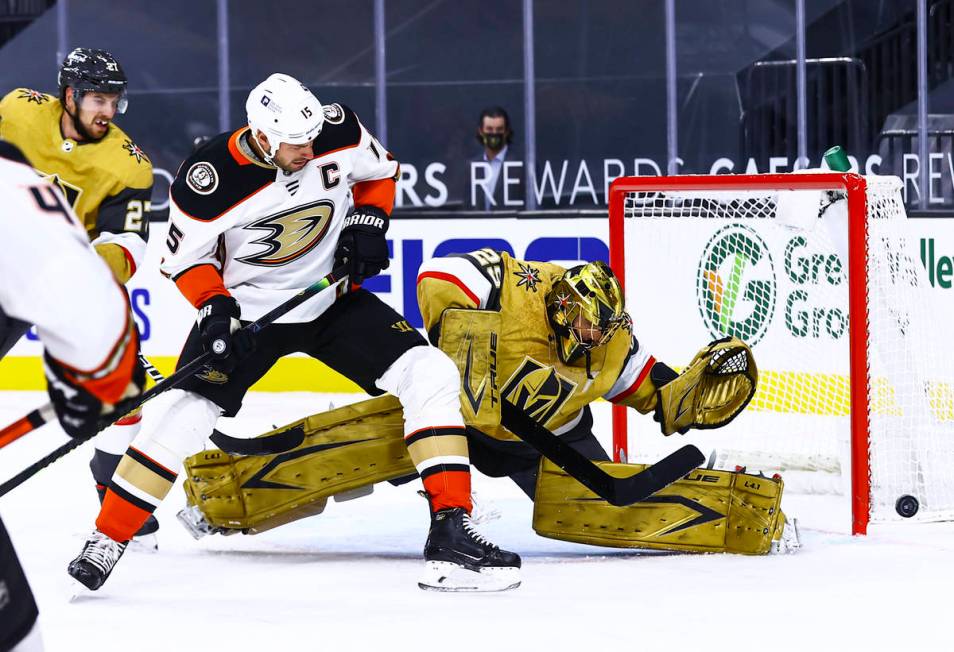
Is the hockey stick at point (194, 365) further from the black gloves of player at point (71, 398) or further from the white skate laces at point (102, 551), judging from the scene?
the black gloves of player at point (71, 398)

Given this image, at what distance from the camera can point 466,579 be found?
2.91 m

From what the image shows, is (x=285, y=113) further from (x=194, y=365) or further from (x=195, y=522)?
(x=195, y=522)

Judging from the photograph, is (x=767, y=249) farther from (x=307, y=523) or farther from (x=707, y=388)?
(x=307, y=523)

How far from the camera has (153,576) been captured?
3.13m

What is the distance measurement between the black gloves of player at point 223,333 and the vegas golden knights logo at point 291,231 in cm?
20

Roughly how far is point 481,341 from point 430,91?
4.15m

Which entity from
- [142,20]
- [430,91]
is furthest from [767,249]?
[142,20]

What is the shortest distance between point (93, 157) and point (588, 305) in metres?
1.12

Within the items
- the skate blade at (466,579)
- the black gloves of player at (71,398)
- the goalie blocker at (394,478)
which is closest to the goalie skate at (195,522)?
the goalie blocker at (394,478)

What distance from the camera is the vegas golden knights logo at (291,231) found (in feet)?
10.5

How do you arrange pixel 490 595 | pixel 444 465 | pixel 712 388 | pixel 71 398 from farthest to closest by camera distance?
1. pixel 712 388
2. pixel 444 465
3. pixel 490 595
4. pixel 71 398

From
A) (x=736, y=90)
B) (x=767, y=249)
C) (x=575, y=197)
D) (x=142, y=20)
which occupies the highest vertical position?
(x=142, y=20)

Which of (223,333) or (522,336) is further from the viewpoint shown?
(522,336)

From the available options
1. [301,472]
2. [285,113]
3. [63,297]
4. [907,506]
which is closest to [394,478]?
[301,472]
